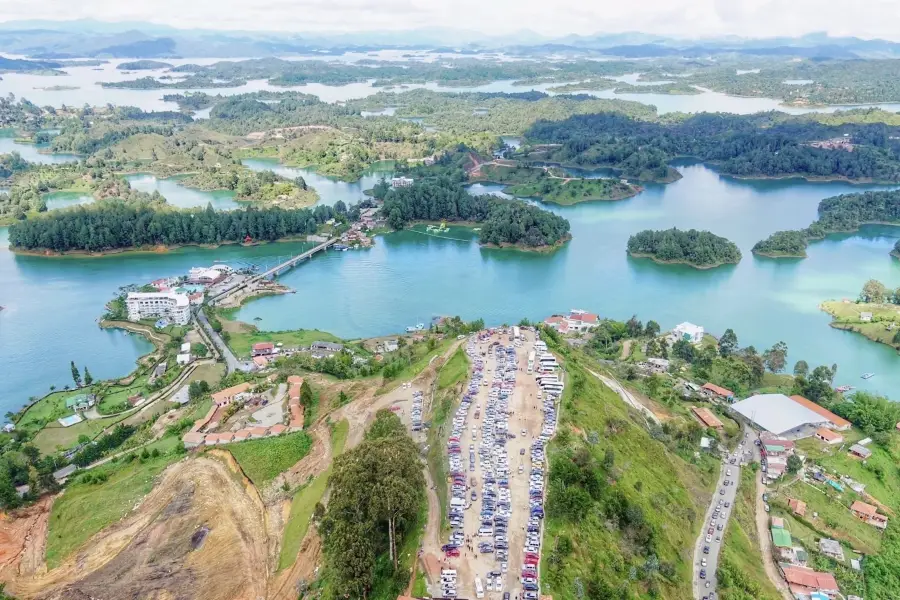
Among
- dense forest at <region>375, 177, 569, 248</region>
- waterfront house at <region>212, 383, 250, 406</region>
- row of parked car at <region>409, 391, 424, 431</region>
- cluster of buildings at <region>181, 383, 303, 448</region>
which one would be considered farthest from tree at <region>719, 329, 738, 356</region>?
waterfront house at <region>212, 383, 250, 406</region>

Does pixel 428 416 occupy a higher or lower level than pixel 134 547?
higher

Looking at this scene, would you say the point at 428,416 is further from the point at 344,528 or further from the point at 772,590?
the point at 772,590

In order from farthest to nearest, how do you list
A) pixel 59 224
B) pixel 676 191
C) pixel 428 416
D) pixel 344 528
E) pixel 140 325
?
pixel 676 191 < pixel 59 224 < pixel 140 325 < pixel 428 416 < pixel 344 528

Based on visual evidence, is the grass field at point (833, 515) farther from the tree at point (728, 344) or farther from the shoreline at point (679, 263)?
the shoreline at point (679, 263)

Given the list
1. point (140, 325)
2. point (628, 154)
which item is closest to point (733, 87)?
point (628, 154)

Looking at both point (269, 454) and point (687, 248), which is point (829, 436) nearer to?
point (269, 454)

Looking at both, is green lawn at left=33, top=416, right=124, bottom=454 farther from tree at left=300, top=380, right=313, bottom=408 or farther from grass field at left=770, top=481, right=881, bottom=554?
grass field at left=770, top=481, right=881, bottom=554
